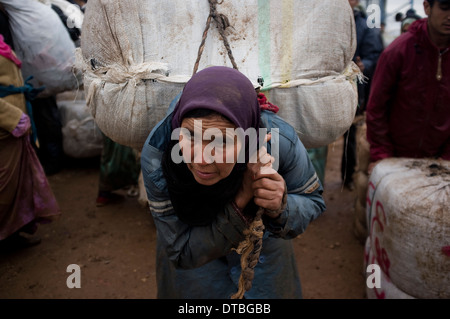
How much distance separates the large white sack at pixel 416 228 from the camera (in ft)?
7.32

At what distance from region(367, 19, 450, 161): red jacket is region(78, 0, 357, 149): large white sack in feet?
4.45

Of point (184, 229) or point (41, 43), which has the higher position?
point (41, 43)

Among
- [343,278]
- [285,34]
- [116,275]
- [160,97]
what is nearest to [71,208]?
[116,275]

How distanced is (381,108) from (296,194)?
69.5 inches

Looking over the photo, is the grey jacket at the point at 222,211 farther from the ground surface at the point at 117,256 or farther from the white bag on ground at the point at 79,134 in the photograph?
the white bag on ground at the point at 79,134

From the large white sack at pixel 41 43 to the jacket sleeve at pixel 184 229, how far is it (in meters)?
2.91

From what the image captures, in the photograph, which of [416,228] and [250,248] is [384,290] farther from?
[250,248]

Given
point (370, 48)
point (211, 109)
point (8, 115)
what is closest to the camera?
point (211, 109)

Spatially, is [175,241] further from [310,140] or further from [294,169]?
[310,140]

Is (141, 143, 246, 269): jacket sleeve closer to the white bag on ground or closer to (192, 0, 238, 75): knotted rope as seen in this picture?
(192, 0, 238, 75): knotted rope

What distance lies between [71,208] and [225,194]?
3.66 metres

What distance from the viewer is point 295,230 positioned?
149 cm

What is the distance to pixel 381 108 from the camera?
298cm

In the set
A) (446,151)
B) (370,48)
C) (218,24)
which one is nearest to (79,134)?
(370,48)
